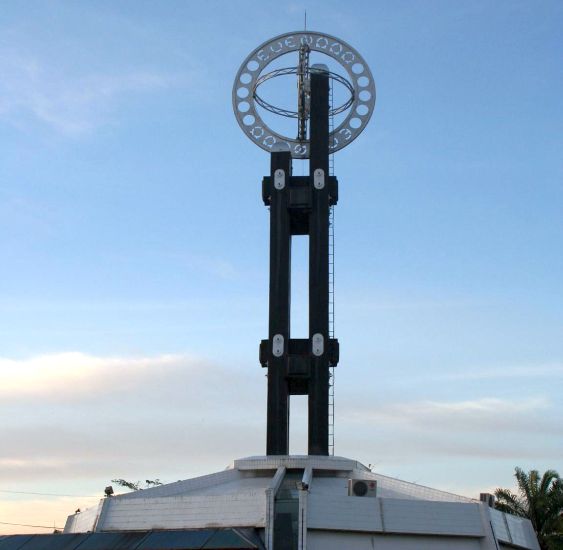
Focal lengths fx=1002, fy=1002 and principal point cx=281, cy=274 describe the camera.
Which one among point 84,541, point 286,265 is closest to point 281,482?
point 84,541

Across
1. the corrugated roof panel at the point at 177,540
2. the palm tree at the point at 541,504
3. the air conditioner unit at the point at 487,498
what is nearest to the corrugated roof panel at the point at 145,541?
the corrugated roof panel at the point at 177,540

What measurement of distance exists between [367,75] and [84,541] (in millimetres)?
25359

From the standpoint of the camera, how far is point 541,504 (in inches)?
1871

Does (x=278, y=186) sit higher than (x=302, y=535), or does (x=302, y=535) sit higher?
(x=278, y=186)

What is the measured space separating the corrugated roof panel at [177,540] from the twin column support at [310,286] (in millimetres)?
9944

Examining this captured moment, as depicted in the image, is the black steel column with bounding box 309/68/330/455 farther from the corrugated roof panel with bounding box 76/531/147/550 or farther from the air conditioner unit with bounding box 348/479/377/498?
the corrugated roof panel with bounding box 76/531/147/550

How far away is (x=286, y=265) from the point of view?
43469 mm

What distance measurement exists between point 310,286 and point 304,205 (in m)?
3.61

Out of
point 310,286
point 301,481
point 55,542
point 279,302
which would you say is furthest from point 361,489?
point 310,286

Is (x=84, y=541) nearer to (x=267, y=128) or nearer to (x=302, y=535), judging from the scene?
(x=302, y=535)

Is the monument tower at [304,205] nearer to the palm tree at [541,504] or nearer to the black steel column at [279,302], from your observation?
the black steel column at [279,302]

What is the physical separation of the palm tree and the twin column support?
1325cm

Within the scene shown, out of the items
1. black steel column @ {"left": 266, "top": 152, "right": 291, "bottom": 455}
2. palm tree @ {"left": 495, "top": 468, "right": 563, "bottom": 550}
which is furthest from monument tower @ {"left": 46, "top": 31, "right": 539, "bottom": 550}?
palm tree @ {"left": 495, "top": 468, "right": 563, "bottom": 550}

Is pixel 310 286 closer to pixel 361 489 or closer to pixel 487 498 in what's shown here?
pixel 361 489
